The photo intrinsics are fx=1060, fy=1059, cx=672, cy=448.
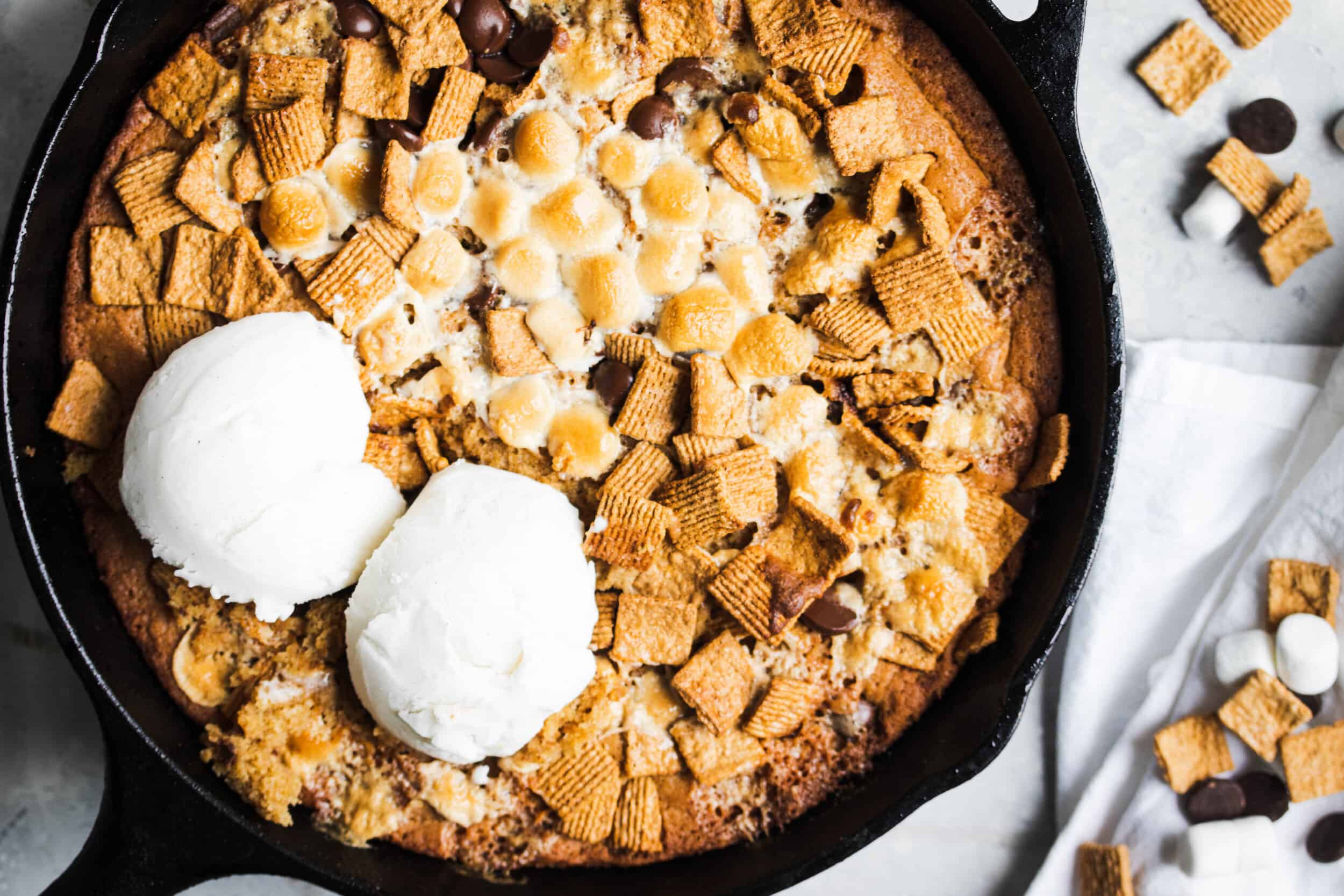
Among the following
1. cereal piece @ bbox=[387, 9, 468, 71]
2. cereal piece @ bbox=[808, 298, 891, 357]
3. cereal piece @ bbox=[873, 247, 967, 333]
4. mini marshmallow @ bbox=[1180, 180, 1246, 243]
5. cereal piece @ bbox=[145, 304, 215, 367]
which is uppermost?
mini marshmallow @ bbox=[1180, 180, 1246, 243]

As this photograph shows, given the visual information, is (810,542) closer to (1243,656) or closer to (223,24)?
(1243,656)

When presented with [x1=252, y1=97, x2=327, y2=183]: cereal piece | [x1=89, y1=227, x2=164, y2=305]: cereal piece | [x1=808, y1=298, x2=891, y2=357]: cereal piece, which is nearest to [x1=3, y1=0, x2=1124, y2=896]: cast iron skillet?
[x1=89, y1=227, x2=164, y2=305]: cereal piece

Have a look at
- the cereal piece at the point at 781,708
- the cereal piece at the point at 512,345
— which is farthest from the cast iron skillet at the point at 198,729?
the cereal piece at the point at 512,345

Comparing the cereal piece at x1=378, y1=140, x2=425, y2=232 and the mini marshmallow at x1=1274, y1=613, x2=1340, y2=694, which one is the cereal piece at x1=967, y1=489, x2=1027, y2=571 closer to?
the mini marshmallow at x1=1274, y1=613, x2=1340, y2=694

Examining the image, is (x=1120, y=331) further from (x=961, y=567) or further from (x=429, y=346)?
(x=429, y=346)

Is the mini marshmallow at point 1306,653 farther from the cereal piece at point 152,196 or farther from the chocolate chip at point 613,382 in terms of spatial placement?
the cereal piece at point 152,196

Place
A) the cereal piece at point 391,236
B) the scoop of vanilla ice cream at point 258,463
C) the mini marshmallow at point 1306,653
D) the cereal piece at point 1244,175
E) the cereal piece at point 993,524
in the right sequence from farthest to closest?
the cereal piece at point 1244,175 < the mini marshmallow at point 1306,653 < the cereal piece at point 993,524 < the cereal piece at point 391,236 < the scoop of vanilla ice cream at point 258,463

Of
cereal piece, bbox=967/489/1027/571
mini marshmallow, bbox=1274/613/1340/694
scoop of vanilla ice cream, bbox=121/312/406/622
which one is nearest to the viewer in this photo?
scoop of vanilla ice cream, bbox=121/312/406/622
